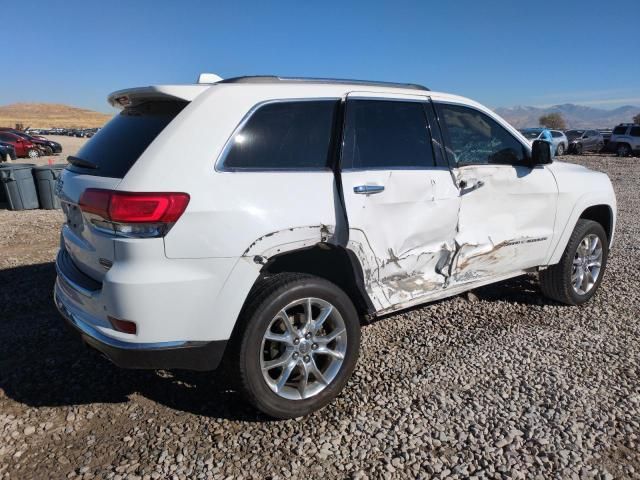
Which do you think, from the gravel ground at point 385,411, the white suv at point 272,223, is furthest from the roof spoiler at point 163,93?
the gravel ground at point 385,411

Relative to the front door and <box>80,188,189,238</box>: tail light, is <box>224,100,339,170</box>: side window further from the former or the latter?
the front door

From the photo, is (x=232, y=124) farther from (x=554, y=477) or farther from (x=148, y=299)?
(x=554, y=477)

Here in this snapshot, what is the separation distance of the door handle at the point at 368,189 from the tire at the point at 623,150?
97.6 ft

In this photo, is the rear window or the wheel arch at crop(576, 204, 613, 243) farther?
the wheel arch at crop(576, 204, 613, 243)

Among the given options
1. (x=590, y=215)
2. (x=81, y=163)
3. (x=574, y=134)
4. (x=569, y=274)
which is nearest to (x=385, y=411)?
(x=81, y=163)

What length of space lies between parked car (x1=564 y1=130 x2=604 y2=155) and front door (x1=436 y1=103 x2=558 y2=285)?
2987 centimetres

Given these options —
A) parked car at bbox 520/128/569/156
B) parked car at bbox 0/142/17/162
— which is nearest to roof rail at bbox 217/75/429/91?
parked car at bbox 0/142/17/162

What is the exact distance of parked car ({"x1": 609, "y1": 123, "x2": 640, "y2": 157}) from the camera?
2706 centimetres

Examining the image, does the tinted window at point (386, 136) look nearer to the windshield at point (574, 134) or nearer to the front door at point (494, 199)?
the front door at point (494, 199)

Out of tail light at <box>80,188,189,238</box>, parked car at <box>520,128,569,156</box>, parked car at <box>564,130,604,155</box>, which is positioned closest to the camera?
tail light at <box>80,188,189,238</box>

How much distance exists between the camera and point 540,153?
4.04 meters

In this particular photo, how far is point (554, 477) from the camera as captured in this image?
2.47 metres

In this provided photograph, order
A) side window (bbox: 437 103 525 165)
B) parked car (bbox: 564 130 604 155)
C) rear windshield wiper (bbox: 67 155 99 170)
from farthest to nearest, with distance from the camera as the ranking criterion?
parked car (bbox: 564 130 604 155) → side window (bbox: 437 103 525 165) → rear windshield wiper (bbox: 67 155 99 170)

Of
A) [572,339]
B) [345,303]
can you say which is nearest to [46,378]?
[345,303]
